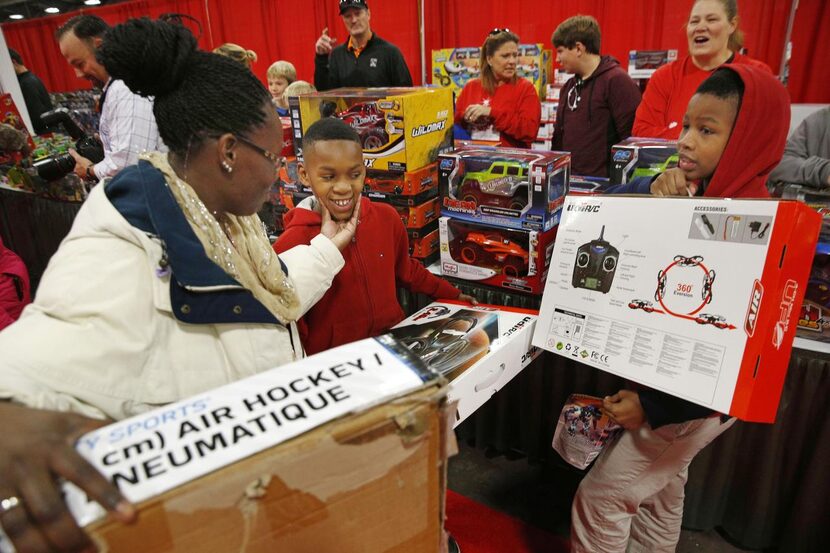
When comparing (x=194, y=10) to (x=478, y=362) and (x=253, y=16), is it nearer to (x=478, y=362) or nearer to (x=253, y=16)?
(x=253, y=16)

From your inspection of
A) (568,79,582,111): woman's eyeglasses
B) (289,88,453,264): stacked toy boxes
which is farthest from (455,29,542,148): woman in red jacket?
(289,88,453,264): stacked toy boxes

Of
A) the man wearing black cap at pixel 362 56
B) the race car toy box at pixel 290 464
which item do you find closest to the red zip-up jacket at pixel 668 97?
the man wearing black cap at pixel 362 56

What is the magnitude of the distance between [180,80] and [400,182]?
125cm

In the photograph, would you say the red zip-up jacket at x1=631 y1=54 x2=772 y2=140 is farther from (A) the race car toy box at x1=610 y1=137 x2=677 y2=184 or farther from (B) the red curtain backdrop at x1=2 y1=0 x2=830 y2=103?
(B) the red curtain backdrop at x1=2 y1=0 x2=830 y2=103

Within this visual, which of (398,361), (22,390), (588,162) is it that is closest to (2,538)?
(22,390)

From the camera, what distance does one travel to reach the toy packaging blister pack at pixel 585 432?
140cm

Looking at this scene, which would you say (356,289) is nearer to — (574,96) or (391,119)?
(391,119)

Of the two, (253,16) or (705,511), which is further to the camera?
(253,16)

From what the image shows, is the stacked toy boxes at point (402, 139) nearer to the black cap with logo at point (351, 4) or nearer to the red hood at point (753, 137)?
the red hood at point (753, 137)

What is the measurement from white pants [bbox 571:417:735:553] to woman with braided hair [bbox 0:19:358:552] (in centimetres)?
100

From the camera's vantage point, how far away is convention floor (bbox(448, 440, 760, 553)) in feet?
6.40

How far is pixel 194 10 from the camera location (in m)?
8.84

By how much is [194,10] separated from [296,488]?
10.4 meters

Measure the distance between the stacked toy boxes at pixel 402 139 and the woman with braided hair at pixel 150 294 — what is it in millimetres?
1075
